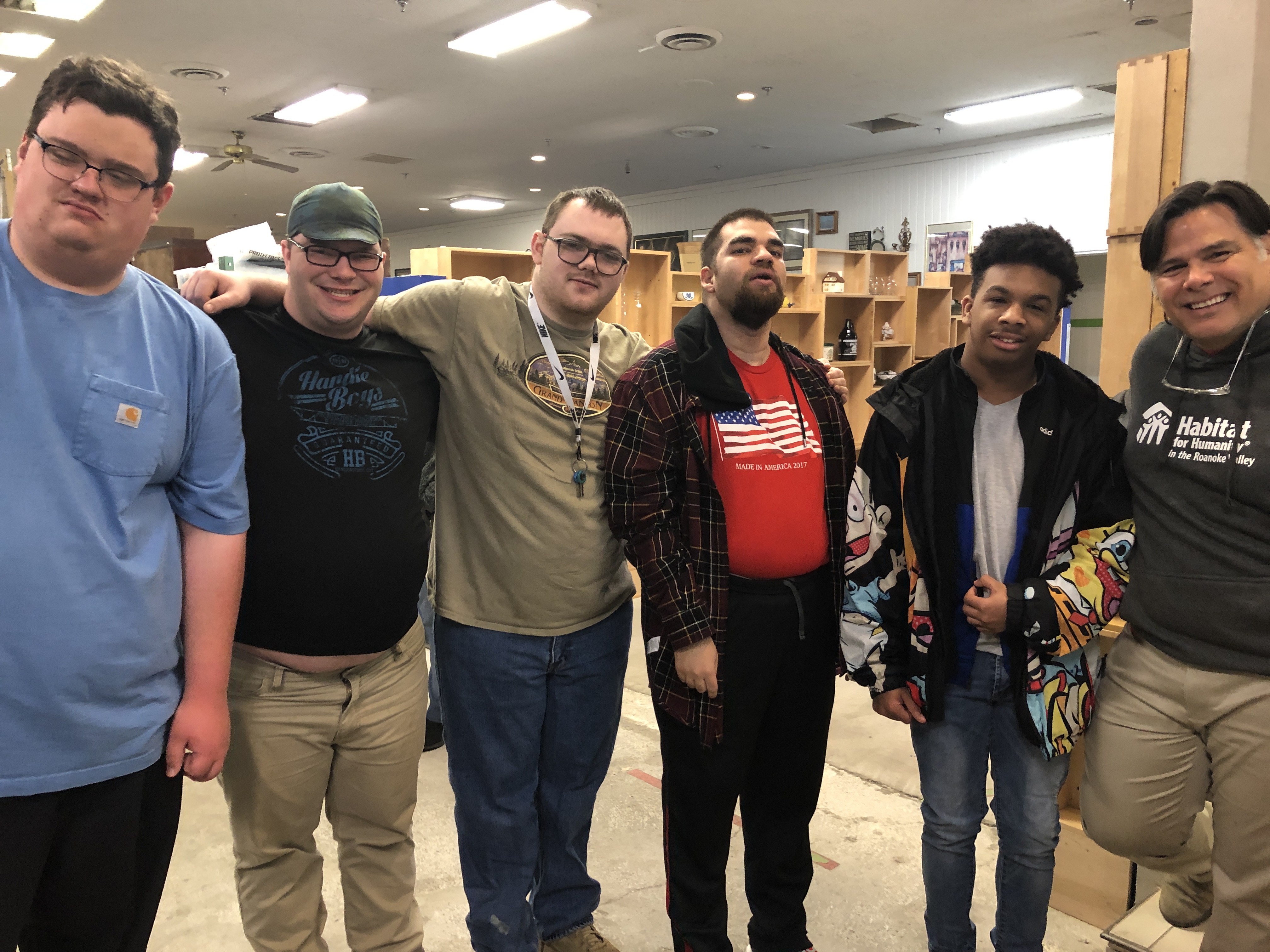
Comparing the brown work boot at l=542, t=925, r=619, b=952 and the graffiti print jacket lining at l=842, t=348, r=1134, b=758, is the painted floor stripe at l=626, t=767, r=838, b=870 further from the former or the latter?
the graffiti print jacket lining at l=842, t=348, r=1134, b=758

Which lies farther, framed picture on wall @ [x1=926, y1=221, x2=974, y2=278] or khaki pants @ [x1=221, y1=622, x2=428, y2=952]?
framed picture on wall @ [x1=926, y1=221, x2=974, y2=278]

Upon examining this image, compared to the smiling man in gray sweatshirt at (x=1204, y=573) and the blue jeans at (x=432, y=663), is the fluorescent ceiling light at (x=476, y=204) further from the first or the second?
the smiling man in gray sweatshirt at (x=1204, y=573)

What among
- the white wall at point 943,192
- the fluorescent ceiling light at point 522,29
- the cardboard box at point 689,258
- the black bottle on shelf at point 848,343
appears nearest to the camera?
the fluorescent ceiling light at point 522,29

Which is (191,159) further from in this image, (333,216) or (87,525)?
Result: (87,525)

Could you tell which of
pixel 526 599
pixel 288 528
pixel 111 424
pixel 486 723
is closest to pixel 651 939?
pixel 486 723

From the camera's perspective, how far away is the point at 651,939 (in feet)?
7.67

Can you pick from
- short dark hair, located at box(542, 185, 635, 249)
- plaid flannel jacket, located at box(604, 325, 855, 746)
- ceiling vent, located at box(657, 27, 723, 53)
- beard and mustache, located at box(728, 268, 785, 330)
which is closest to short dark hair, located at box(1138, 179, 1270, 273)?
beard and mustache, located at box(728, 268, 785, 330)

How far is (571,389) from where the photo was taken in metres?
2.00

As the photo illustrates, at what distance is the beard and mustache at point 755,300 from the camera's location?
6.61ft

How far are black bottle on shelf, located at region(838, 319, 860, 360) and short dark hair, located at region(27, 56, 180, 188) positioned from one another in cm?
771

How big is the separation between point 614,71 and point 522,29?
1.16 meters

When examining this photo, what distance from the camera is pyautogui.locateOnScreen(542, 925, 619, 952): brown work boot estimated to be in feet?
6.93

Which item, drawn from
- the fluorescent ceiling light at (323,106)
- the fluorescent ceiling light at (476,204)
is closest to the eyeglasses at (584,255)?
the fluorescent ceiling light at (323,106)

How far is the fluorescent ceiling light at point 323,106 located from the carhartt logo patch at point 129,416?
7374 mm
